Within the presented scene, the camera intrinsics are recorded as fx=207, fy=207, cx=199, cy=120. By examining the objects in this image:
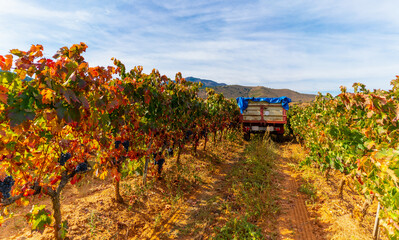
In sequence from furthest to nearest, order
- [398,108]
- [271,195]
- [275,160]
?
[275,160], [271,195], [398,108]

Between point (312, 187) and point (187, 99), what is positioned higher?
point (187, 99)

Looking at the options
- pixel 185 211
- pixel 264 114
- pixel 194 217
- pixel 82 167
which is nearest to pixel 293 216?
pixel 194 217

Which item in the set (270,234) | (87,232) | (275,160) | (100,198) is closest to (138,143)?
(100,198)

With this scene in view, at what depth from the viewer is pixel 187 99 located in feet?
18.5

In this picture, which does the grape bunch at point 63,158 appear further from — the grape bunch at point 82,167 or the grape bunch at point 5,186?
the grape bunch at point 5,186

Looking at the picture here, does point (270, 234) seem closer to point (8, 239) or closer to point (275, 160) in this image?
point (8, 239)

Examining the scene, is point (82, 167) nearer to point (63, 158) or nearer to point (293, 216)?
point (63, 158)

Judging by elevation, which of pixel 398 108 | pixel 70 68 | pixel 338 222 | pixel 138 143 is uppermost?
pixel 70 68

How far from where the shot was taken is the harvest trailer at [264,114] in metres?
11.1

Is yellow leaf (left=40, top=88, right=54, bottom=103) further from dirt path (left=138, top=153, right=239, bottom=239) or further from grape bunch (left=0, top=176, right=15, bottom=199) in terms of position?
dirt path (left=138, top=153, right=239, bottom=239)

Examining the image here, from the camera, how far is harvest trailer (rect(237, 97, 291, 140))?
11.1 m

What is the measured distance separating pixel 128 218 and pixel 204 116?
4.74 meters

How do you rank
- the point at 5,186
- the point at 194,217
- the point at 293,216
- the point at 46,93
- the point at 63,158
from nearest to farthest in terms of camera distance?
the point at 46,93, the point at 5,186, the point at 63,158, the point at 194,217, the point at 293,216

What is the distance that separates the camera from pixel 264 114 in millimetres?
11211
